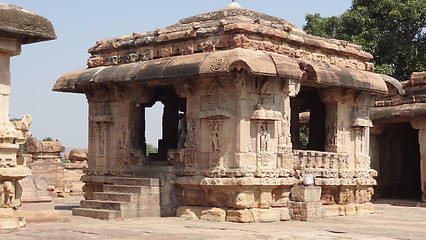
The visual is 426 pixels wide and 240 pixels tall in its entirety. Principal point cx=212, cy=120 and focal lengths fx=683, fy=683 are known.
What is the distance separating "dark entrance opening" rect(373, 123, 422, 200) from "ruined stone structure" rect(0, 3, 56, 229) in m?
13.7

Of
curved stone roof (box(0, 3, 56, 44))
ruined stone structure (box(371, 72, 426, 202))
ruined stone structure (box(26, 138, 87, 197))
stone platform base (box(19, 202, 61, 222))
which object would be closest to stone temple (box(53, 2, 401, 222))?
stone platform base (box(19, 202, 61, 222))

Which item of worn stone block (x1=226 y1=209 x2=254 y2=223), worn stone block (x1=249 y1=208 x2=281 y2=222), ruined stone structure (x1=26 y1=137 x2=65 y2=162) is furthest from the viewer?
ruined stone structure (x1=26 y1=137 x2=65 y2=162)

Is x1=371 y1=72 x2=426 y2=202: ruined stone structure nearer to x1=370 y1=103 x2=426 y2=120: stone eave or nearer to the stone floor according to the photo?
x1=370 y1=103 x2=426 y2=120: stone eave

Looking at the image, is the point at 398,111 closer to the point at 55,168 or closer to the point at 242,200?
the point at 242,200

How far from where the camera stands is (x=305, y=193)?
1389 cm

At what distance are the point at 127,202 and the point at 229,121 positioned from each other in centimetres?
260

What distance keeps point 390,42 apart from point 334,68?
13.0 m

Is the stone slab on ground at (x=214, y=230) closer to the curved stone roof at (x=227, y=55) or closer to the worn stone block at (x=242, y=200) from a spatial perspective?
the worn stone block at (x=242, y=200)

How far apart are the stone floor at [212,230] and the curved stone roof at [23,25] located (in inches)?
116

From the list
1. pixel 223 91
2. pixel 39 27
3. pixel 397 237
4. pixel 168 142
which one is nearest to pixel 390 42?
pixel 168 142

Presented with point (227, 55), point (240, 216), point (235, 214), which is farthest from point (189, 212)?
point (227, 55)

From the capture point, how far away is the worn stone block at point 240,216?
13172 mm

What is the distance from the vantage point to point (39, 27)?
33.6 feet

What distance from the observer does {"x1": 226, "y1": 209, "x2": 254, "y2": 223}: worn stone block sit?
43.2 feet
